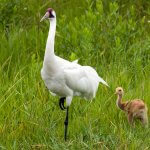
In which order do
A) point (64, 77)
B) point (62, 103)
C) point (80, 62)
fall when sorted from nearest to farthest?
point (64, 77) < point (62, 103) < point (80, 62)

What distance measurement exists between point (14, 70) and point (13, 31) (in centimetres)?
112

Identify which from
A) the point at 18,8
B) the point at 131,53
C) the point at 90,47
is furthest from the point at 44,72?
the point at 18,8

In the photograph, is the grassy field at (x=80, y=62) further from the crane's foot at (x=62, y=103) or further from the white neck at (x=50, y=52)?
the white neck at (x=50, y=52)

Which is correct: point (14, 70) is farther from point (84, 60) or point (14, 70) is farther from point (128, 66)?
point (128, 66)

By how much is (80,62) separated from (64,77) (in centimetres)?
165

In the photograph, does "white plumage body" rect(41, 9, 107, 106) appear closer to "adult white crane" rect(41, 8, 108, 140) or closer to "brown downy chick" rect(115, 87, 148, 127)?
"adult white crane" rect(41, 8, 108, 140)

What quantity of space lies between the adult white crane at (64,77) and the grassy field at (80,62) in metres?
0.16

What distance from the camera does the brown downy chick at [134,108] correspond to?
239 inches

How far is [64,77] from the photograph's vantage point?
19.9 ft

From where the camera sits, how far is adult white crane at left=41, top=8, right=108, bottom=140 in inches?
234

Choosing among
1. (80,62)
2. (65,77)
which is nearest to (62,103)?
(65,77)

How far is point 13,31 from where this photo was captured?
8.40 meters

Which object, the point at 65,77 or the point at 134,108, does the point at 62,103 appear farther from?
the point at 134,108

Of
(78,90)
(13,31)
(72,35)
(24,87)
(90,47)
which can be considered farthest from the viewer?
(13,31)
